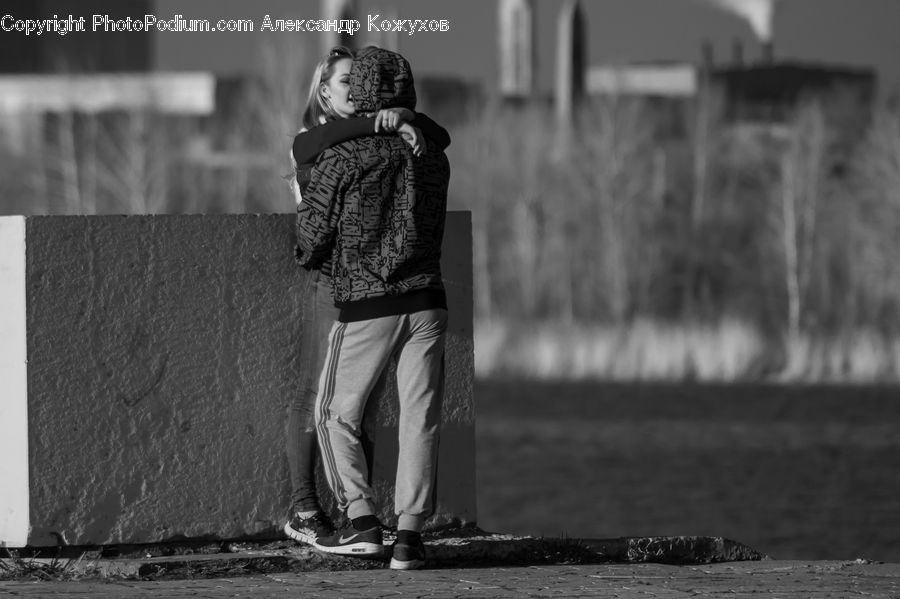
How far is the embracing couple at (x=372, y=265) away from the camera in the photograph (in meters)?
5.47

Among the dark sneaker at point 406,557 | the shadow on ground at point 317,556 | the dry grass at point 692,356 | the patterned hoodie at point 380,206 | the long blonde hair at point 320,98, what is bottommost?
the dry grass at point 692,356

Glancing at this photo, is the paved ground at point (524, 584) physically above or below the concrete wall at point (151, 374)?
below

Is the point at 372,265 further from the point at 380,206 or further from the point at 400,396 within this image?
the point at 400,396

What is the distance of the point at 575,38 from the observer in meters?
68.5

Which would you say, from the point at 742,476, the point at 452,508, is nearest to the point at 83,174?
the point at 742,476

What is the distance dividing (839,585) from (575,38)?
210ft

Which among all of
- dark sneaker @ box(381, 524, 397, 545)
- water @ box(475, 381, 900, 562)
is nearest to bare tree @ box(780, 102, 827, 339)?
water @ box(475, 381, 900, 562)

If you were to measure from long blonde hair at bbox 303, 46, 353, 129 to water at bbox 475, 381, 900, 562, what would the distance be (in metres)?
11.8

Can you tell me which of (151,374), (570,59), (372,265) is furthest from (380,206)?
(570,59)

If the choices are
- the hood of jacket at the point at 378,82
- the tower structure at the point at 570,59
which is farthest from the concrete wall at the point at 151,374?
the tower structure at the point at 570,59

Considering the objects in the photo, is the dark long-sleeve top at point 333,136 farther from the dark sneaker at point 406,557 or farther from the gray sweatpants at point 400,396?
the dark sneaker at point 406,557

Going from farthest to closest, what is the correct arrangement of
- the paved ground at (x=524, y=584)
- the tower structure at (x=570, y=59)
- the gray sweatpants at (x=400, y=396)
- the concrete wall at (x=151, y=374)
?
the tower structure at (x=570, y=59)
the concrete wall at (x=151, y=374)
the gray sweatpants at (x=400, y=396)
the paved ground at (x=524, y=584)

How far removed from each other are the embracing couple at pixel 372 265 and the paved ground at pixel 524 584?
0.25m

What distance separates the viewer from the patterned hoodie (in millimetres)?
5461
